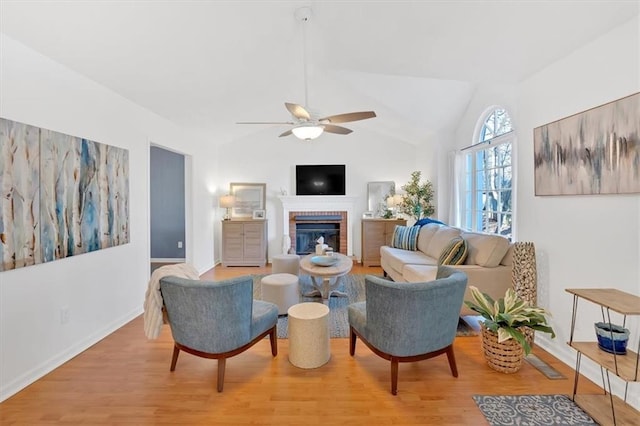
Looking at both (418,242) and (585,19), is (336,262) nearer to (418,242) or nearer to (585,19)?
(418,242)

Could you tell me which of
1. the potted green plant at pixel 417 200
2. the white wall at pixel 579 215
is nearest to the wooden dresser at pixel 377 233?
the potted green plant at pixel 417 200

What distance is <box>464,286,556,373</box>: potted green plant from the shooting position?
227 cm

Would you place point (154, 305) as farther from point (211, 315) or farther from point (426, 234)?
point (426, 234)

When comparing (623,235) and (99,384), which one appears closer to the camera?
(623,235)

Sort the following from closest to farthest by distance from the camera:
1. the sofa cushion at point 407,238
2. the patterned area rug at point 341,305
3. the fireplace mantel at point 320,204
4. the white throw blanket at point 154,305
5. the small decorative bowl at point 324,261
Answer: the white throw blanket at point 154,305 → the patterned area rug at point 341,305 → the small decorative bowl at point 324,261 → the sofa cushion at point 407,238 → the fireplace mantel at point 320,204

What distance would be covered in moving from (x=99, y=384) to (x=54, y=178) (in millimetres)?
1682

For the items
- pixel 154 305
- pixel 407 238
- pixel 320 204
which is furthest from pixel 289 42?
pixel 320 204

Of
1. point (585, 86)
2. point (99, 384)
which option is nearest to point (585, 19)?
point (585, 86)

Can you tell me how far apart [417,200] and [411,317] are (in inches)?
161

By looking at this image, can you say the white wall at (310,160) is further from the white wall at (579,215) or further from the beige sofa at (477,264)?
the white wall at (579,215)

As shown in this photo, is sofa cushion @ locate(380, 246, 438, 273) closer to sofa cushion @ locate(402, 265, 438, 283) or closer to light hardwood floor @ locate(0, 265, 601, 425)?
sofa cushion @ locate(402, 265, 438, 283)

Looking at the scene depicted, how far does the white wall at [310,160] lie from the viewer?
6.34m

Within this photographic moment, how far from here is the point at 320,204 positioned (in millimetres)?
6285

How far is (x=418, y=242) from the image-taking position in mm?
4797
